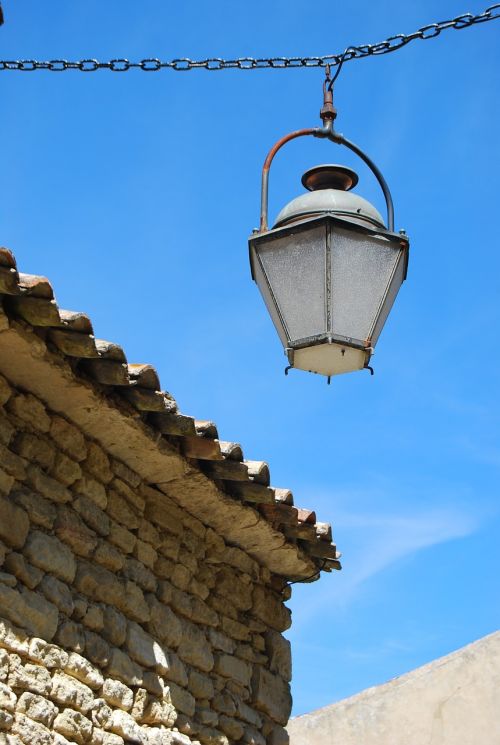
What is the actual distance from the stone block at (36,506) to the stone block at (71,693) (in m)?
0.57

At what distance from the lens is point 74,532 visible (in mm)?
4422

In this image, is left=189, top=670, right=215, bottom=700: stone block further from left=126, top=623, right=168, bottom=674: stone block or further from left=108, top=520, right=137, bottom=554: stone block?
left=108, top=520, right=137, bottom=554: stone block

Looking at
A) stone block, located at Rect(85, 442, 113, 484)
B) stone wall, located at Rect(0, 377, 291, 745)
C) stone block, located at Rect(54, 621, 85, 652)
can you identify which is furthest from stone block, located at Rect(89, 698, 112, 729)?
stone block, located at Rect(85, 442, 113, 484)

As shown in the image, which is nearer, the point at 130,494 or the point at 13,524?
the point at 13,524

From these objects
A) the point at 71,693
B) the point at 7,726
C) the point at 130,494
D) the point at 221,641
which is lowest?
the point at 7,726

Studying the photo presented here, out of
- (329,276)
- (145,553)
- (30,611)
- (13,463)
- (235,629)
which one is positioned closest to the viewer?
(329,276)

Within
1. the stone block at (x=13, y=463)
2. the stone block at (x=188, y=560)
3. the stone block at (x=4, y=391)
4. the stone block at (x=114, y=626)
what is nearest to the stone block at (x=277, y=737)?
the stone block at (x=188, y=560)

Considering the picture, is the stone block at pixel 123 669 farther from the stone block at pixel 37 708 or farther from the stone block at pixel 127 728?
the stone block at pixel 37 708

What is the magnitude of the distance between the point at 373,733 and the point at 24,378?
650 cm

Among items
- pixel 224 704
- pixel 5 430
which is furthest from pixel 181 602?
pixel 5 430

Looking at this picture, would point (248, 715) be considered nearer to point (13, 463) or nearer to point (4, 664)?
point (4, 664)

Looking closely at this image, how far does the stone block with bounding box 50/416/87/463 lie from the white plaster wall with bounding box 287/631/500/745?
19.0 feet

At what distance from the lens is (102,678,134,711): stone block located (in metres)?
4.41

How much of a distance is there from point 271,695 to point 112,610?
1.48 meters
